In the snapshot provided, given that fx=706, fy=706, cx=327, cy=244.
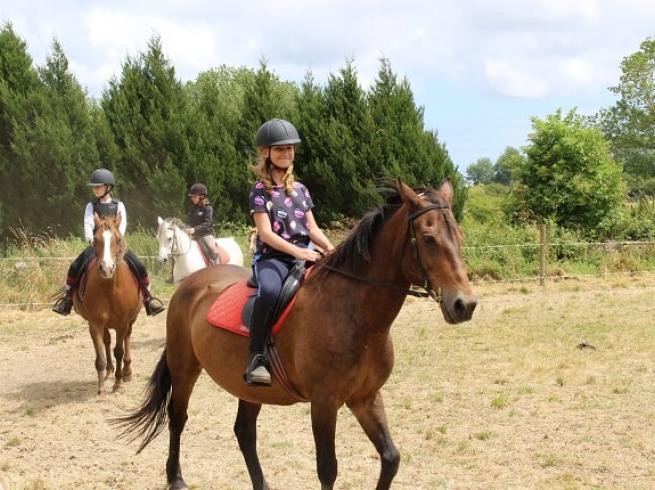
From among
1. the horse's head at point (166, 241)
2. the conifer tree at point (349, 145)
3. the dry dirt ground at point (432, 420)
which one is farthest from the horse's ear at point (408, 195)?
the conifer tree at point (349, 145)

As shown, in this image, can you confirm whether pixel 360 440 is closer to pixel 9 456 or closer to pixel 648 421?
pixel 648 421

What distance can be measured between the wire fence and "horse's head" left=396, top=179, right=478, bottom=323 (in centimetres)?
1203

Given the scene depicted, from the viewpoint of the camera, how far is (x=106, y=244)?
795 centimetres

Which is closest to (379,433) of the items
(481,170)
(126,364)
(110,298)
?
(110,298)

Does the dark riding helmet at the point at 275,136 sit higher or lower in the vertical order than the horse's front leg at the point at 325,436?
higher

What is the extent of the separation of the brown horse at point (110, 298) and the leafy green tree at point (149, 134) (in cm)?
1189

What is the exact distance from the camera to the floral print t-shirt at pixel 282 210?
435 cm

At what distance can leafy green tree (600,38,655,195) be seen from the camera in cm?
4066

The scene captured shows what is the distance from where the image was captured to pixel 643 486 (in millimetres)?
4836

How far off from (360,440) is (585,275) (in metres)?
13.3

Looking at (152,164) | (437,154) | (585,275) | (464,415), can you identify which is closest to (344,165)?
(437,154)

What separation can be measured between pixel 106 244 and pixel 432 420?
13.3 feet

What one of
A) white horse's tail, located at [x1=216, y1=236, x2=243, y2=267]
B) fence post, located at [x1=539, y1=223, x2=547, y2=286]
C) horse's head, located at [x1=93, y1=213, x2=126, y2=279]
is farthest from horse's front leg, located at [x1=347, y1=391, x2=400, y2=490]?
fence post, located at [x1=539, y1=223, x2=547, y2=286]

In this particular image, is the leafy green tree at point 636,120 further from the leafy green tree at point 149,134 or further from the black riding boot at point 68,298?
the black riding boot at point 68,298
